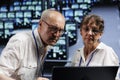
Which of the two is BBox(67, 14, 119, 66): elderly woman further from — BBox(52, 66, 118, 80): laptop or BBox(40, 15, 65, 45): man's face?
BBox(52, 66, 118, 80): laptop

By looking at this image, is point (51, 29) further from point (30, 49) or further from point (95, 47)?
point (95, 47)

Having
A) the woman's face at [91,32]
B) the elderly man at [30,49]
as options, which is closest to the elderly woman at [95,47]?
the woman's face at [91,32]

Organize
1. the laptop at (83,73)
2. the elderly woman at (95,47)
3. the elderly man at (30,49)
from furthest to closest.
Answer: the elderly woman at (95,47) < the elderly man at (30,49) < the laptop at (83,73)

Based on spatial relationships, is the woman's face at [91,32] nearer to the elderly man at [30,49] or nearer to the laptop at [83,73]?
the elderly man at [30,49]

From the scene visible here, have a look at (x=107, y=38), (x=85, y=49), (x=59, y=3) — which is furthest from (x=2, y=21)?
(x=85, y=49)

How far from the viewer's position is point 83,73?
5.49 ft

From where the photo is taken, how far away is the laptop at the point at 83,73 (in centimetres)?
163

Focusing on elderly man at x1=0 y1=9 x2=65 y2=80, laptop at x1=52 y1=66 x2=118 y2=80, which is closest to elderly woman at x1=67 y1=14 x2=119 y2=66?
elderly man at x1=0 y1=9 x2=65 y2=80

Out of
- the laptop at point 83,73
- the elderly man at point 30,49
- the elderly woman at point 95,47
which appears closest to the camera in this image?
the laptop at point 83,73

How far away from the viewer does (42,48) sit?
2.07 m

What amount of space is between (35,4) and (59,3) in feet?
1.03

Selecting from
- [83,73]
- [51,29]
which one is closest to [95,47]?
[51,29]

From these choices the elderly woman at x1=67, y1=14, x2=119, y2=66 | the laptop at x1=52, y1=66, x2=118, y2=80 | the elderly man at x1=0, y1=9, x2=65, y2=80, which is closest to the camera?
the laptop at x1=52, y1=66, x2=118, y2=80

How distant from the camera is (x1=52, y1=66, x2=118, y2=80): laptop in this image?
163 centimetres
